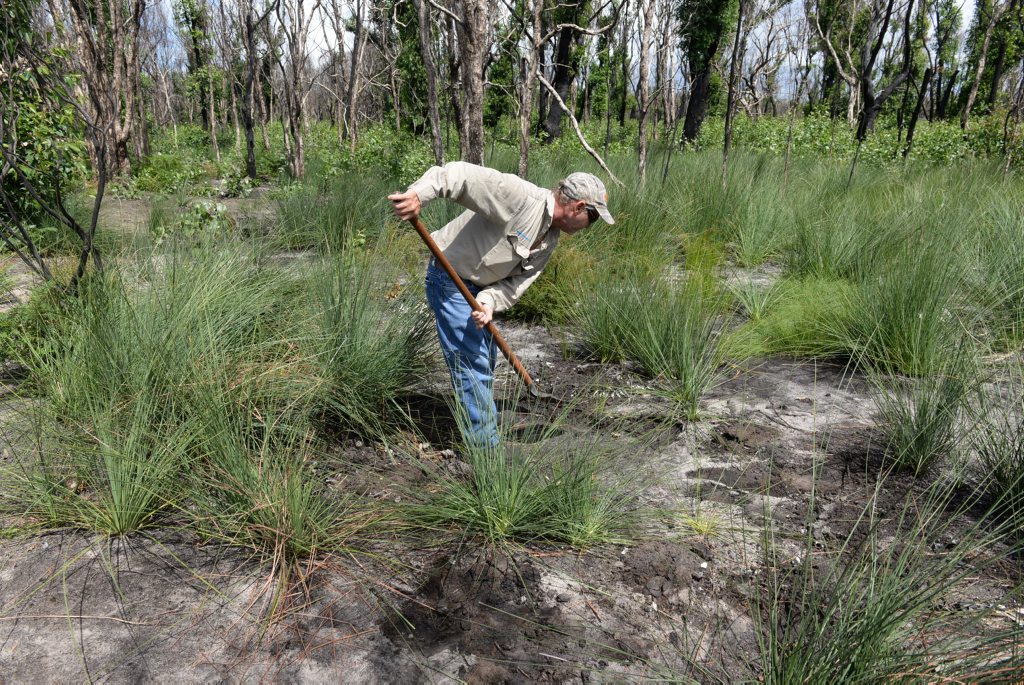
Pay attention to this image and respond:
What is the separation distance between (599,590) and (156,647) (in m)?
1.35

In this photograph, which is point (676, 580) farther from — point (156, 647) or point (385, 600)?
point (156, 647)

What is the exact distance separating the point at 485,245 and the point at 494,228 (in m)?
0.08

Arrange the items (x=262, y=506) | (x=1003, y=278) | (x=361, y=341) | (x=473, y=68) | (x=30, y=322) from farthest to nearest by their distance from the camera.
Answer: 1. (x=473, y=68)
2. (x=1003, y=278)
3. (x=30, y=322)
4. (x=361, y=341)
5. (x=262, y=506)

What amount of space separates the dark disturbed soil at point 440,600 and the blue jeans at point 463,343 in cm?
29

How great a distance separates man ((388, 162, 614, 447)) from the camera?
2.82m

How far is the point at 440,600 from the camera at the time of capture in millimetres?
2262

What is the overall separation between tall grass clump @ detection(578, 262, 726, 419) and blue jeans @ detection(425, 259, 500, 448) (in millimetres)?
1134

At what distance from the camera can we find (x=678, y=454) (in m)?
3.28

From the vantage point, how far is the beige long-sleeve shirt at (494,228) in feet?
9.16

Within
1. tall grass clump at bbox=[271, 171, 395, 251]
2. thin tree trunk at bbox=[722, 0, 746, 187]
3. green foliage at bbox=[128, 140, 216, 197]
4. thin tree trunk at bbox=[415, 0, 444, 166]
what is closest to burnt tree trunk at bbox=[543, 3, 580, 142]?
green foliage at bbox=[128, 140, 216, 197]

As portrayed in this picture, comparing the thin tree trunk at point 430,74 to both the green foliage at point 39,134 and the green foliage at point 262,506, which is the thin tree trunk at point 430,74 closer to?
the green foliage at point 39,134

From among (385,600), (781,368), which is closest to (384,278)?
(385,600)

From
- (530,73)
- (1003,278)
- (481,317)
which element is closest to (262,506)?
(481,317)

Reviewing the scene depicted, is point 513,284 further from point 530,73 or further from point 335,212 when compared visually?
point 335,212
